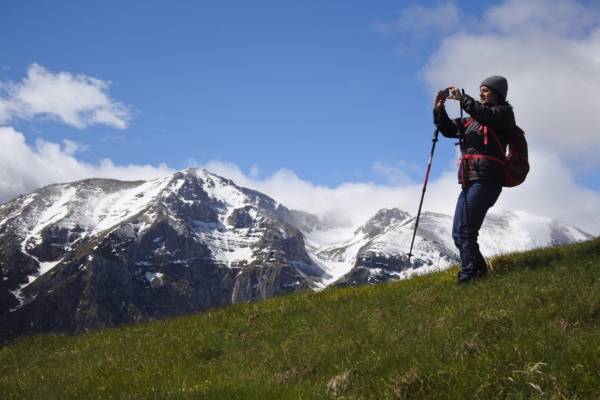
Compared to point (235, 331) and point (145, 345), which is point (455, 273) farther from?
point (145, 345)

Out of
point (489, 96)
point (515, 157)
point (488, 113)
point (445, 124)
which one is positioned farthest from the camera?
→ point (445, 124)

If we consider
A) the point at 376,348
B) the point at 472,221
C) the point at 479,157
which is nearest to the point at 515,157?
the point at 479,157

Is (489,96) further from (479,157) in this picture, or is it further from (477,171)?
(477,171)

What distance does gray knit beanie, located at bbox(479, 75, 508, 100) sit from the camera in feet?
43.7

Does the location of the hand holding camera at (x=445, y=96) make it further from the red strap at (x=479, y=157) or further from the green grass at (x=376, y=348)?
the green grass at (x=376, y=348)

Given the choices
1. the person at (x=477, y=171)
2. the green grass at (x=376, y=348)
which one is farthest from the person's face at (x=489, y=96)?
the green grass at (x=376, y=348)

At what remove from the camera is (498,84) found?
43.8 ft

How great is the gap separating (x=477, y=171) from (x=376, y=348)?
514 centimetres

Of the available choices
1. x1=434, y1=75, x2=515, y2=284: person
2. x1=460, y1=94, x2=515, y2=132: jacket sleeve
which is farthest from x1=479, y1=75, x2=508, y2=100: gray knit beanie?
x1=460, y1=94, x2=515, y2=132: jacket sleeve

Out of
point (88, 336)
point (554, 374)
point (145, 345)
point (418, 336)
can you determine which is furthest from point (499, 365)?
point (88, 336)

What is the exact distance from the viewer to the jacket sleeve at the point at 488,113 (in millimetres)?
12555

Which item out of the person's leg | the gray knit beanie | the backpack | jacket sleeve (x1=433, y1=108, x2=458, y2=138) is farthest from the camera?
jacket sleeve (x1=433, y1=108, x2=458, y2=138)

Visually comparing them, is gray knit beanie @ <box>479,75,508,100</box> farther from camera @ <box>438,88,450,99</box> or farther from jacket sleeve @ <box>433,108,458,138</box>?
jacket sleeve @ <box>433,108,458,138</box>

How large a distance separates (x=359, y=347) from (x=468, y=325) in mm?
1895
